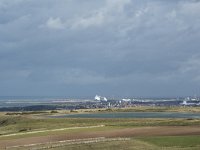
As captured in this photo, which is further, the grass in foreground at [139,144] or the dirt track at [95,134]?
the dirt track at [95,134]

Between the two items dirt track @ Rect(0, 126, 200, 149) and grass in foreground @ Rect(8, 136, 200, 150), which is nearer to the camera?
grass in foreground @ Rect(8, 136, 200, 150)

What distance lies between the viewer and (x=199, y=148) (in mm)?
59188

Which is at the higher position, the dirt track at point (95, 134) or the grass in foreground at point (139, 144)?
the dirt track at point (95, 134)

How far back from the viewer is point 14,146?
6950 centimetres

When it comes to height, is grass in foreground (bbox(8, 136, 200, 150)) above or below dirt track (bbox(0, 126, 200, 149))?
below

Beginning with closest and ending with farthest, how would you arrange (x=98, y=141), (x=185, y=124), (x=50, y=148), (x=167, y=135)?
(x=50, y=148), (x=98, y=141), (x=167, y=135), (x=185, y=124)

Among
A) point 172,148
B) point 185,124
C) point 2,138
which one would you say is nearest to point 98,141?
point 172,148

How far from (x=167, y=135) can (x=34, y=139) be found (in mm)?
20202

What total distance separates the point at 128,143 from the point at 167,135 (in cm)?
1195

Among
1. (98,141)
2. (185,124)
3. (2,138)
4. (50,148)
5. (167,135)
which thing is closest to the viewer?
(50,148)

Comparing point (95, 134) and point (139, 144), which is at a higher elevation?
point (95, 134)

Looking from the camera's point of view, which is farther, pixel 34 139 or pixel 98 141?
pixel 34 139

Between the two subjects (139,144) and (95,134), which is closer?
(139,144)

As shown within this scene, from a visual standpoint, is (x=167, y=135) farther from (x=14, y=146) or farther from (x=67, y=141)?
(x=14, y=146)
